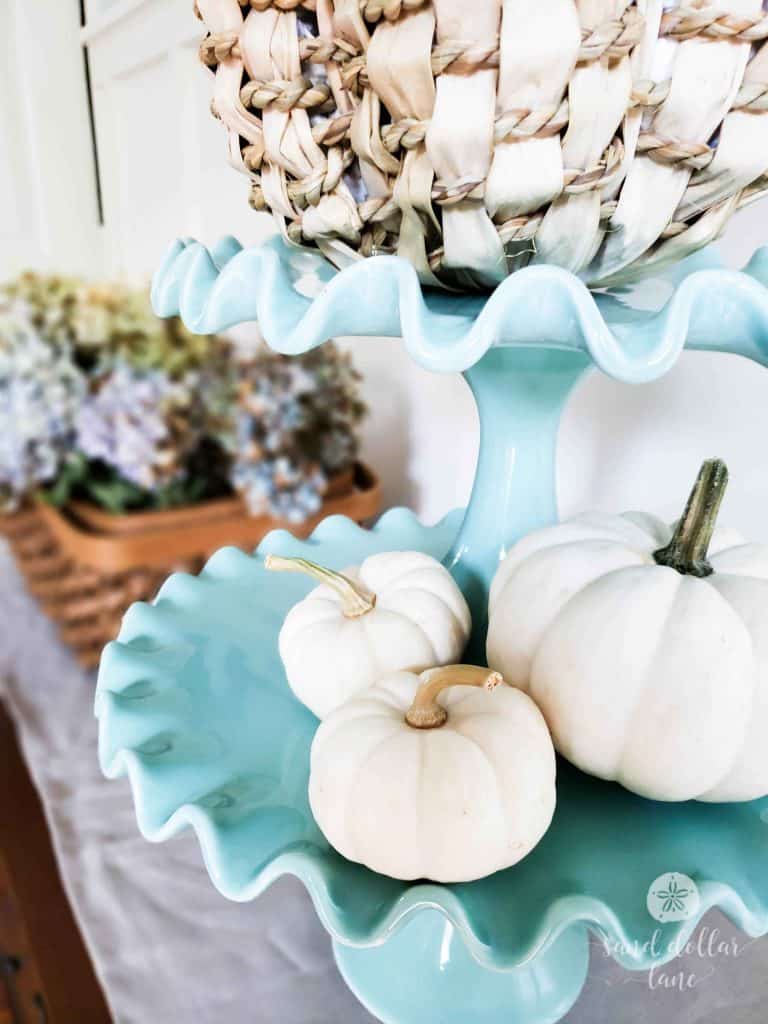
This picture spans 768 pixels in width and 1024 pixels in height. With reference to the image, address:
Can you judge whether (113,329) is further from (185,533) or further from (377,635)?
(377,635)

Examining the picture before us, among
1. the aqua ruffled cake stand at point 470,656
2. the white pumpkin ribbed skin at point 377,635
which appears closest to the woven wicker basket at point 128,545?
the aqua ruffled cake stand at point 470,656

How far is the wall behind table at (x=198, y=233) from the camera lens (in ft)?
1.93

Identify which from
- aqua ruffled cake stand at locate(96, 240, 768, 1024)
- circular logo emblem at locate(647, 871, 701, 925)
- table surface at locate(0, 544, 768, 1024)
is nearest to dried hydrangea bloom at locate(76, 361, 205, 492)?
table surface at locate(0, 544, 768, 1024)

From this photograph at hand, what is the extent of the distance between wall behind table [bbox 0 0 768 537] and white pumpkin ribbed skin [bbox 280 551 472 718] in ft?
0.93

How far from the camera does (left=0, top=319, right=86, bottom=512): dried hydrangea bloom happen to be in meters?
1.04

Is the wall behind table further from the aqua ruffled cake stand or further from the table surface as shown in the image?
the table surface

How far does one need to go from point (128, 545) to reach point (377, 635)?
70 cm

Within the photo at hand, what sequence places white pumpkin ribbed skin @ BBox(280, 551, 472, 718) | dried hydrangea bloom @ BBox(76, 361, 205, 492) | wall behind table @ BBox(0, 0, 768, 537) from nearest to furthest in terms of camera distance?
white pumpkin ribbed skin @ BBox(280, 551, 472, 718) < wall behind table @ BBox(0, 0, 768, 537) < dried hydrangea bloom @ BBox(76, 361, 205, 492)

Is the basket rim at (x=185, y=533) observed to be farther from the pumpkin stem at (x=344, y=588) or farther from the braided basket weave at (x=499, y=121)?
the braided basket weave at (x=499, y=121)

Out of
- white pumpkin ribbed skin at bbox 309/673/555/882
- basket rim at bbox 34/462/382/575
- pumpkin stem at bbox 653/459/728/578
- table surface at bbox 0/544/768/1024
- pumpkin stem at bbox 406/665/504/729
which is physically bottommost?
table surface at bbox 0/544/768/1024

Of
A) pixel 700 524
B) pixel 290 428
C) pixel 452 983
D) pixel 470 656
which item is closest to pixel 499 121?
pixel 700 524

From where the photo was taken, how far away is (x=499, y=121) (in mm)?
253

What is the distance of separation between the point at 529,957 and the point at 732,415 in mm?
429

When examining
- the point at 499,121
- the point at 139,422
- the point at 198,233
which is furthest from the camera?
the point at 198,233
